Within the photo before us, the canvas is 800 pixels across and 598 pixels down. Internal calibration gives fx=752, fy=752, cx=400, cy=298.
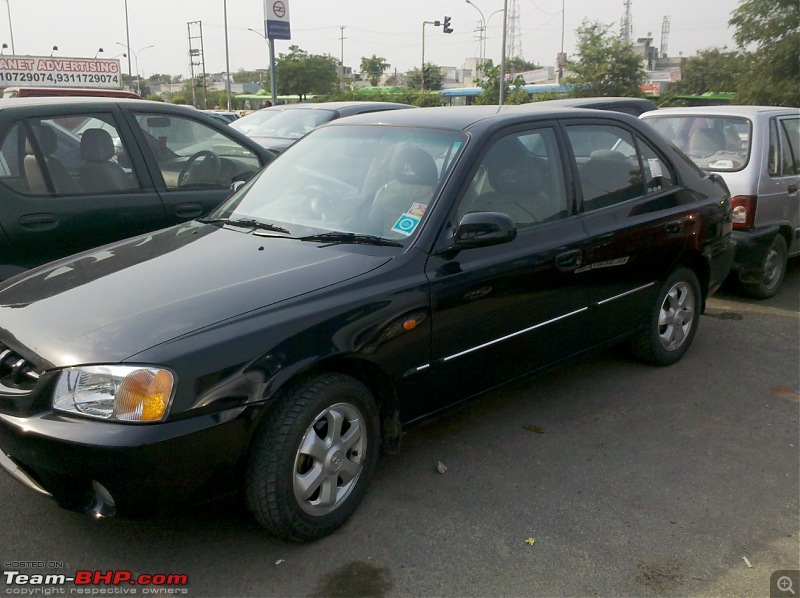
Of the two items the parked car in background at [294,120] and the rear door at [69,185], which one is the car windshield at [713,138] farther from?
the parked car in background at [294,120]

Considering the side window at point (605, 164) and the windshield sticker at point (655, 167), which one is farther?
the windshield sticker at point (655, 167)

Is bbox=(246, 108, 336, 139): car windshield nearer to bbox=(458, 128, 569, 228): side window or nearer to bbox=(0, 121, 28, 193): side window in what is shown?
bbox=(0, 121, 28, 193): side window

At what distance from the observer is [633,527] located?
3.21 meters

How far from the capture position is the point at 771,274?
678 centimetres

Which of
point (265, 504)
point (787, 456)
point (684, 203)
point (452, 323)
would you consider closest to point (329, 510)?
point (265, 504)

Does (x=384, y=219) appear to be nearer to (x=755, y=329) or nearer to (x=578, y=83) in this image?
(x=755, y=329)

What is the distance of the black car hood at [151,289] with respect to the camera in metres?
2.70

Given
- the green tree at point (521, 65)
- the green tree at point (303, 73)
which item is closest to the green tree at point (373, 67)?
the green tree at point (521, 65)

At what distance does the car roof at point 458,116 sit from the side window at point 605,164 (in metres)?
0.12

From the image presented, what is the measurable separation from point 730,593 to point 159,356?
7.42 feet

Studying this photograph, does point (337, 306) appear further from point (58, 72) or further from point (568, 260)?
point (58, 72)

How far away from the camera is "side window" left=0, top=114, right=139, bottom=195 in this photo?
4.52m

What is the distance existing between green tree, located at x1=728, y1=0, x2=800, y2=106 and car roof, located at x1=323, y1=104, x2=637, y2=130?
23263 mm

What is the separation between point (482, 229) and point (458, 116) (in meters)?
0.95
